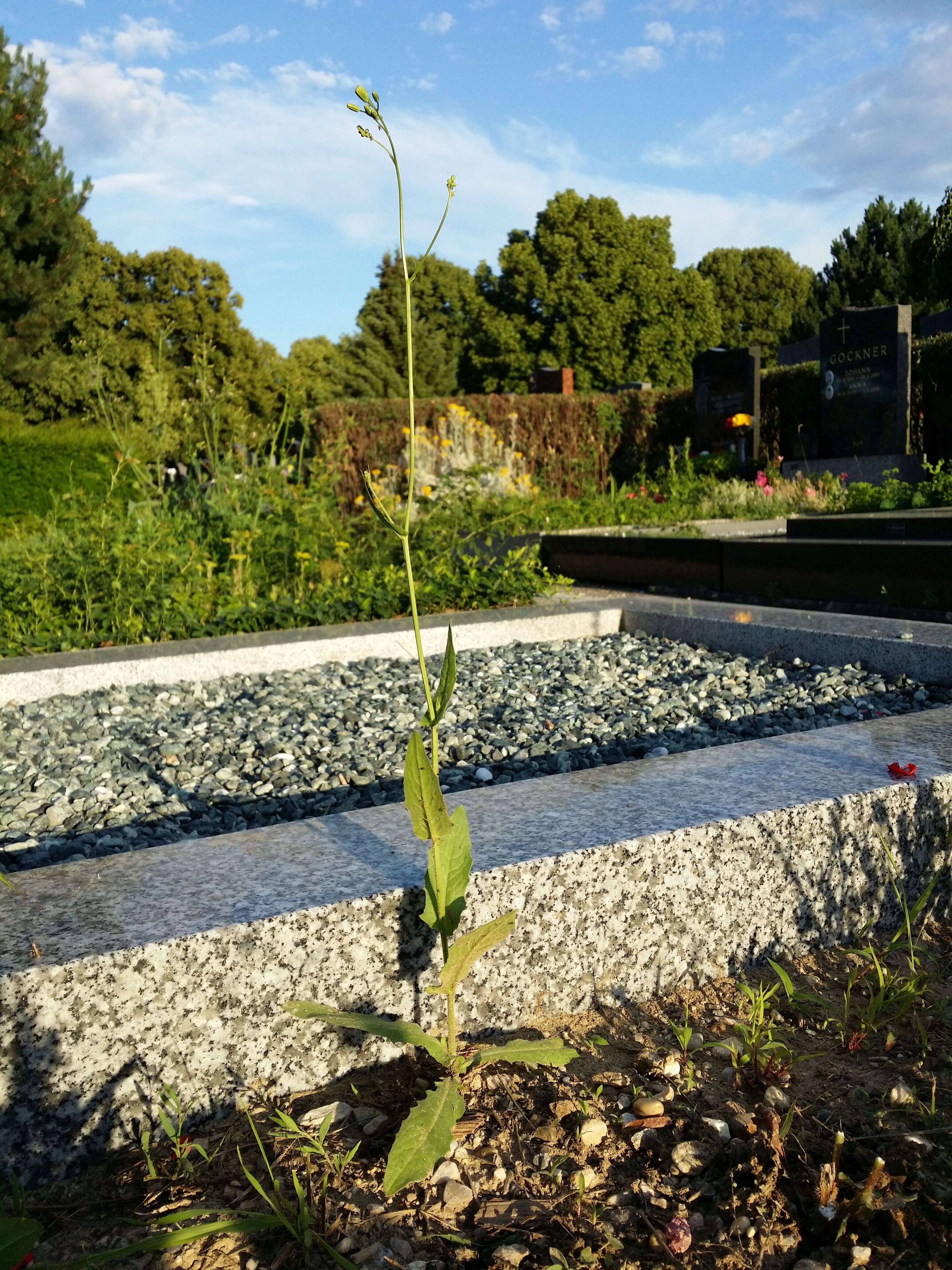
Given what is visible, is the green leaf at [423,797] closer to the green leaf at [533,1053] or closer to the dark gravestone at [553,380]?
the green leaf at [533,1053]

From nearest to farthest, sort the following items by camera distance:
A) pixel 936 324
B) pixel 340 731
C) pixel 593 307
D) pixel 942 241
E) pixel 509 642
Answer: pixel 340 731
pixel 509 642
pixel 942 241
pixel 936 324
pixel 593 307

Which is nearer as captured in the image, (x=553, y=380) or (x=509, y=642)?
(x=509, y=642)

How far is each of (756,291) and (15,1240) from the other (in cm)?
4723

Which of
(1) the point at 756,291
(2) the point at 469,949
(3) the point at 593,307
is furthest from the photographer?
(1) the point at 756,291

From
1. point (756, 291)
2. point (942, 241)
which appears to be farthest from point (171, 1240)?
point (756, 291)

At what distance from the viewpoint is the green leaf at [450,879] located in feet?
4.47

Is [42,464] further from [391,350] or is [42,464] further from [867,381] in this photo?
[391,350]

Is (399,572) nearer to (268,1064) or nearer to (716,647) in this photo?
(716,647)

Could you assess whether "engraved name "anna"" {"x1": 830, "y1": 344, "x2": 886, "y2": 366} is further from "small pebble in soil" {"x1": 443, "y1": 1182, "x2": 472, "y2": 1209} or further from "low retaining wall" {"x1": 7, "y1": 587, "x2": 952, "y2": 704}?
"small pebble in soil" {"x1": 443, "y1": 1182, "x2": 472, "y2": 1209}

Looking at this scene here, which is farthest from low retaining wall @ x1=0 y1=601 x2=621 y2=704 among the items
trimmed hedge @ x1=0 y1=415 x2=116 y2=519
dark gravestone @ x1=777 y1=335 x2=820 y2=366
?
dark gravestone @ x1=777 y1=335 x2=820 y2=366

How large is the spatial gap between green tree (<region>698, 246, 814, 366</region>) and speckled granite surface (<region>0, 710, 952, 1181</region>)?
43534 millimetres

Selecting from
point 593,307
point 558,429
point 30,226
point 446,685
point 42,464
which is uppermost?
point 593,307

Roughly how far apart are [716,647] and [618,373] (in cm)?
3152

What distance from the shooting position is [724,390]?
15.0 m
